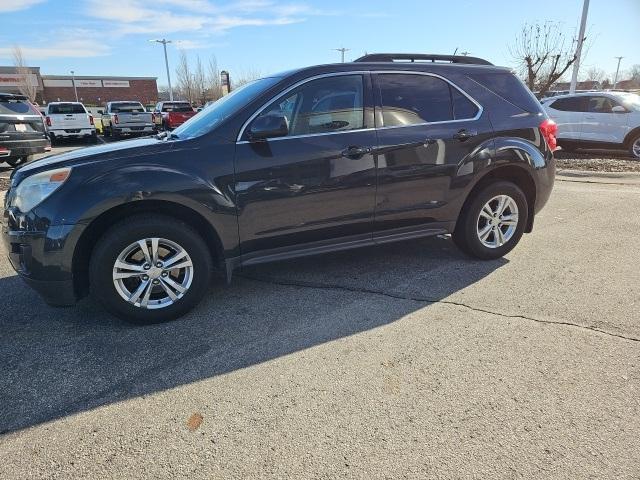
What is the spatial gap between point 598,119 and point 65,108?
62.9 feet

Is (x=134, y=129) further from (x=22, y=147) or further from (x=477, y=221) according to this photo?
(x=477, y=221)

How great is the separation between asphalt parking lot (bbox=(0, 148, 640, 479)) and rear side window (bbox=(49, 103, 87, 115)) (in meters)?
16.8

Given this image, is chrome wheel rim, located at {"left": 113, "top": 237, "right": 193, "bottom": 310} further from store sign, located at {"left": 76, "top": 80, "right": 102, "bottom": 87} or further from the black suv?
store sign, located at {"left": 76, "top": 80, "right": 102, "bottom": 87}

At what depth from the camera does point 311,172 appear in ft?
12.3

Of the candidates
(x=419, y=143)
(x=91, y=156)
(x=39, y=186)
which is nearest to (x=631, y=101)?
(x=419, y=143)

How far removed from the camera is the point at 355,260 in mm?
4832

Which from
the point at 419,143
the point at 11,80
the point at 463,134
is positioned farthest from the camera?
the point at 11,80

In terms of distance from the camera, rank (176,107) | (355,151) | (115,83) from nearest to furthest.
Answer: (355,151)
(176,107)
(115,83)

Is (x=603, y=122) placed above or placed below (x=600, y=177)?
above

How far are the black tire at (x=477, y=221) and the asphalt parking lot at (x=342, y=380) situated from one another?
1.05 feet

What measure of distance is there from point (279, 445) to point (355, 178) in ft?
7.56

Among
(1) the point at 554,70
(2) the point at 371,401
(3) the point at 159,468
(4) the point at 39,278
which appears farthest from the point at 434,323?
(1) the point at 554,70

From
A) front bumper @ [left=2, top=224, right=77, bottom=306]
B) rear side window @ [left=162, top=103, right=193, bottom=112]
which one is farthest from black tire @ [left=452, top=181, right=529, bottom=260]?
rear side window @ [left=162, top=103, right=193, bottom=112]

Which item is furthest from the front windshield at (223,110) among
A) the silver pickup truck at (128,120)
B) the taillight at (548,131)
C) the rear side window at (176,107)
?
the rear side window at (176,107)
